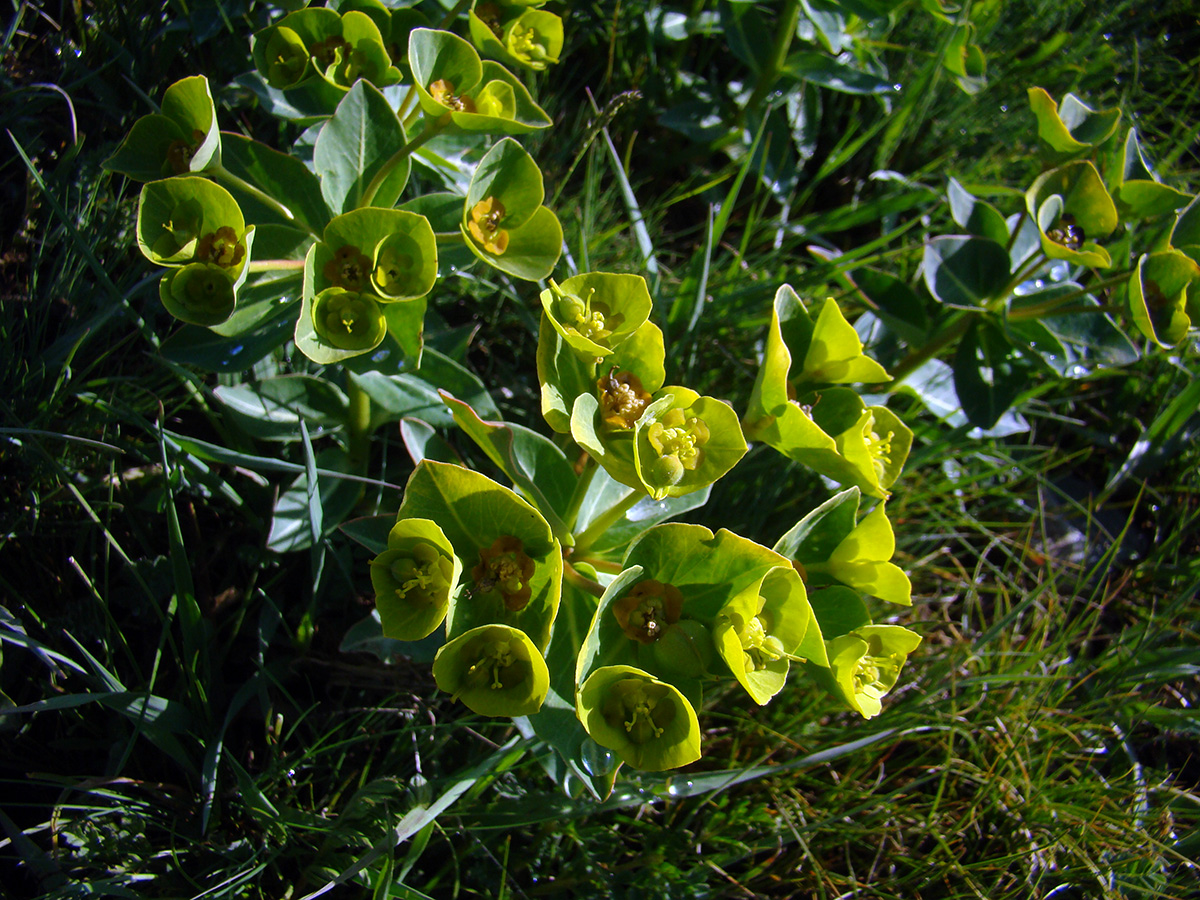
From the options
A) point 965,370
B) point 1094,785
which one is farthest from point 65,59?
point 1094,785

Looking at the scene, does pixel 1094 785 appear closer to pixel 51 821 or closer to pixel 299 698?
pixel 299 698

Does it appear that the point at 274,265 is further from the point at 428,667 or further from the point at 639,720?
the point at 639,720

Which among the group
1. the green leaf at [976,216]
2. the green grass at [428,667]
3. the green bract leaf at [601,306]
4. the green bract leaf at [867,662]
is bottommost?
the green grass at [428,667]

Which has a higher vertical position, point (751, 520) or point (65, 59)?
point (65, 59)

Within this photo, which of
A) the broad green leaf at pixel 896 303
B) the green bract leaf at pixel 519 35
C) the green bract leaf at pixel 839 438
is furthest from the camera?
the broad green leaf at pixel 896 303

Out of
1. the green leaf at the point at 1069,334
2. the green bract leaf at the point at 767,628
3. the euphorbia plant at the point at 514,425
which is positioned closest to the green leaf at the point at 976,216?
the green leaf at the point at 1069,334

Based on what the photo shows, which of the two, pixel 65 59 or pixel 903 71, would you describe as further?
pixel 903 71

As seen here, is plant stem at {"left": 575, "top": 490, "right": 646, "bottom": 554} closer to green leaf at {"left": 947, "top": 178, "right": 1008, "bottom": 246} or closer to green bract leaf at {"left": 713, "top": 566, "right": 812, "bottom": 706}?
green bract leaf at {"left": 713, "top": 566, "right": 812, "bottom": 706}

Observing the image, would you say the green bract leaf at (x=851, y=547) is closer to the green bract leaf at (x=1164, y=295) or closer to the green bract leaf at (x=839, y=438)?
the green bract leaf at (x=839, y=438)
